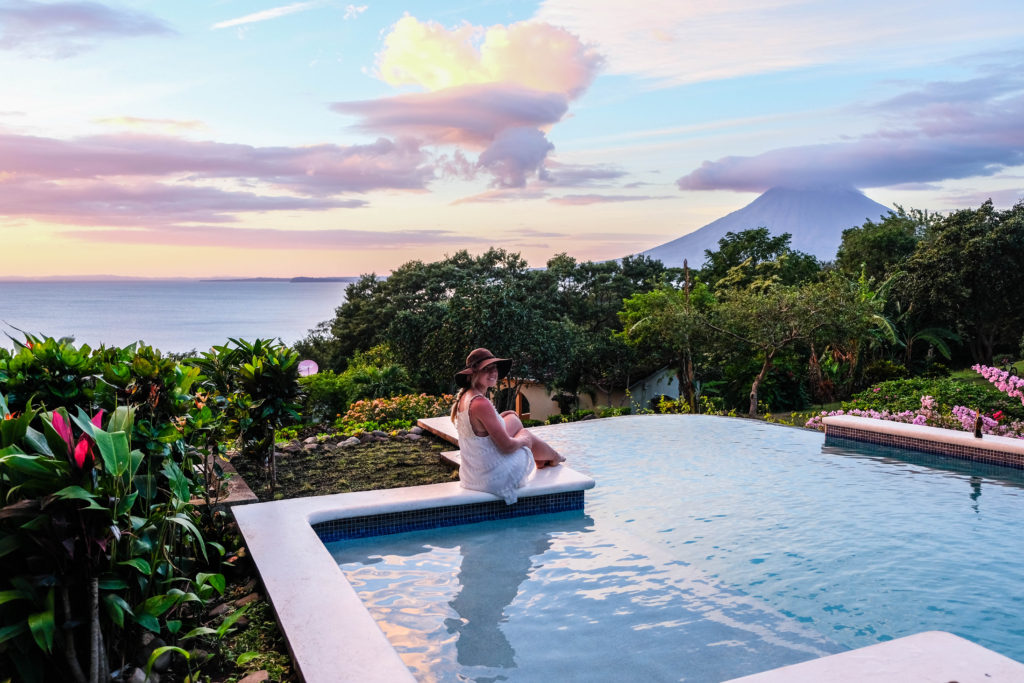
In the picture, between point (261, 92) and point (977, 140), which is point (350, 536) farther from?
point (977, 140)

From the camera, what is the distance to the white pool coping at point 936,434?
308 inches

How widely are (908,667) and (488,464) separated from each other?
10.9 feet

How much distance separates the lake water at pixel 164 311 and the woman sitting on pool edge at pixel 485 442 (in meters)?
46.0

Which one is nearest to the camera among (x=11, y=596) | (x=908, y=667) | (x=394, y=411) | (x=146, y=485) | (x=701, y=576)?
(x=11, y=596)

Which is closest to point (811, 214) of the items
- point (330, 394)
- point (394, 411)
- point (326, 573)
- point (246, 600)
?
point (330, 394)

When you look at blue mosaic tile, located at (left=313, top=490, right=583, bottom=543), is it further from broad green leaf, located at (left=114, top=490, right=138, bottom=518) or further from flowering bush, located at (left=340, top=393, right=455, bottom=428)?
flowering bush, located at (left=340, top=393, right=455, bottom=428)

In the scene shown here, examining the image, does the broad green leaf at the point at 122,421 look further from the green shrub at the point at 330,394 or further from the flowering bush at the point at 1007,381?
the green shrub at the point at 330,394

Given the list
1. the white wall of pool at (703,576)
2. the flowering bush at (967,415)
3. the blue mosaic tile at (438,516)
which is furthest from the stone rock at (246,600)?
the flowering bush at (967,415)

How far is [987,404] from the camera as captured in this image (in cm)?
1009

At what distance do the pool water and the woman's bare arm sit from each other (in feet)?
2.08

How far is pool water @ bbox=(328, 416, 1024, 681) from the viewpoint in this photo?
386 cm

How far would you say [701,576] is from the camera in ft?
15.8

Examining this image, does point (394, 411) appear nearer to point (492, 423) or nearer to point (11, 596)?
point (492, 423)

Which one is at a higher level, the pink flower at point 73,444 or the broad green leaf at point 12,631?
the pink flower at point 73,444
